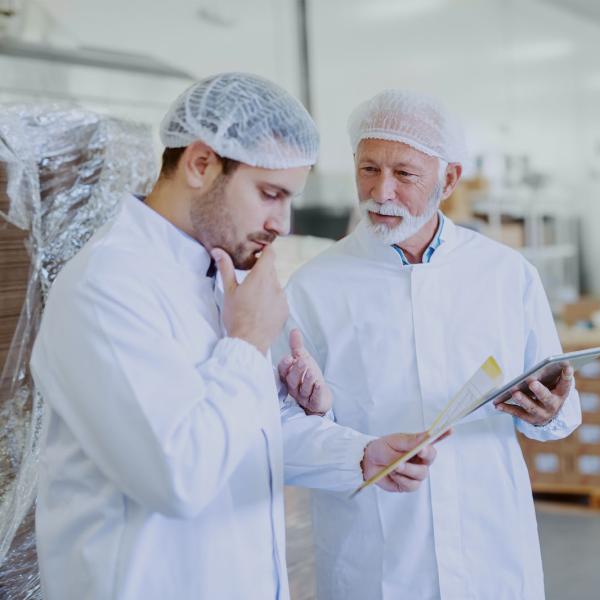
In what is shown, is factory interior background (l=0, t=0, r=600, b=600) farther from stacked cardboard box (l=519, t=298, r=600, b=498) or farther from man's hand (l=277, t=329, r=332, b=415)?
man's hand (l=277, t=329, r=332, b=415)

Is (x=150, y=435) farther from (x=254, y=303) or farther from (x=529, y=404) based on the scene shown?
(x=529, y=404)

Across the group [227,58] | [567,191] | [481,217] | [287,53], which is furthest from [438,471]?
[567,191]

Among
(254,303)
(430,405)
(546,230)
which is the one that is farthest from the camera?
(546,230)

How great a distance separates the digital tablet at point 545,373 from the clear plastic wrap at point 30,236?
0.88m

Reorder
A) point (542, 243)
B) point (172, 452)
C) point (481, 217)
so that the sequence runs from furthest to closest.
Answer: point (542, 243) → point (481, 217) → point (172, 452)

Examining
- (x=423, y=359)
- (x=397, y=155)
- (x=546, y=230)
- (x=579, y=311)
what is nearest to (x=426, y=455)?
(x=423, y=359)

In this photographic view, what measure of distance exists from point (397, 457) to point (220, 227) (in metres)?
0.47

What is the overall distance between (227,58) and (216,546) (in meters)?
4.09

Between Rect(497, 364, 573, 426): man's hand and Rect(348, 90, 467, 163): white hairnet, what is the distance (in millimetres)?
548

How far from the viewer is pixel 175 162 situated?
115 centimetres

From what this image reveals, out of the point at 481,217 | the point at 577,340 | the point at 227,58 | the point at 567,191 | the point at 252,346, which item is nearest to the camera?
the point at 252,346

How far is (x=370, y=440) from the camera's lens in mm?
1365

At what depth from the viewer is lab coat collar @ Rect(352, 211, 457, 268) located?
1.73 metres

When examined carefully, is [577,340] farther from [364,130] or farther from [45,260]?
[45,260]
